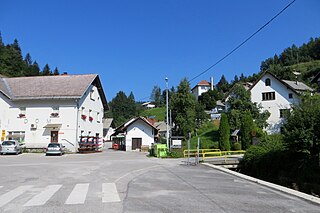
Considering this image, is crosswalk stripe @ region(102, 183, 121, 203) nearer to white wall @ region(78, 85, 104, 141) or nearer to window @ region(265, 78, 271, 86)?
white wall @ region(78, 85, 104, 141)

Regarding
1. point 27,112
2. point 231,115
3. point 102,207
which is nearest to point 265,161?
point 102,207

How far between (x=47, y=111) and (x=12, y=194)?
32446mm

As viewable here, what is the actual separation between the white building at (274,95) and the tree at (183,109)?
34.6 ft

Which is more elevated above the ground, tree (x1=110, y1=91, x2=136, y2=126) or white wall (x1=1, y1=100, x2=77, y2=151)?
tree (x1=110, y1=91, x2=136, y2=126)

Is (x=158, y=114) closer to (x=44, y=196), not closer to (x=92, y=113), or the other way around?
(x=92, y=113)

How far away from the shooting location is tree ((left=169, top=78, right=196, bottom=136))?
4722 cm

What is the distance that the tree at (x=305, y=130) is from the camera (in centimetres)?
1505

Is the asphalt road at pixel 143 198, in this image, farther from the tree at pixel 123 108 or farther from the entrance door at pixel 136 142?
the tree at pixel 123 108

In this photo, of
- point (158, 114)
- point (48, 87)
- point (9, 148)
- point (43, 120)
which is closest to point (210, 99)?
point (158, 114)

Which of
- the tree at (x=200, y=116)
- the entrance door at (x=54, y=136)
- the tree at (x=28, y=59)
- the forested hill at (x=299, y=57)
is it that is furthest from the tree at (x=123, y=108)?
the entrance door at (x=54, y=136)

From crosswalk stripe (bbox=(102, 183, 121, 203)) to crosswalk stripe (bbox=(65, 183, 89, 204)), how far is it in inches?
23.0

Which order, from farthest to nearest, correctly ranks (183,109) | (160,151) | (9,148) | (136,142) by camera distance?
(183,109) → (136,142) → (160,151) → (9,148)

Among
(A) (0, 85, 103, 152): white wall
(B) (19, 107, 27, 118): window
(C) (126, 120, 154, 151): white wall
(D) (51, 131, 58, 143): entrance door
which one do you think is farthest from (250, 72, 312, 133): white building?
(B) (19, 107, 27, 118): window

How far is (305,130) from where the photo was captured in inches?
605
